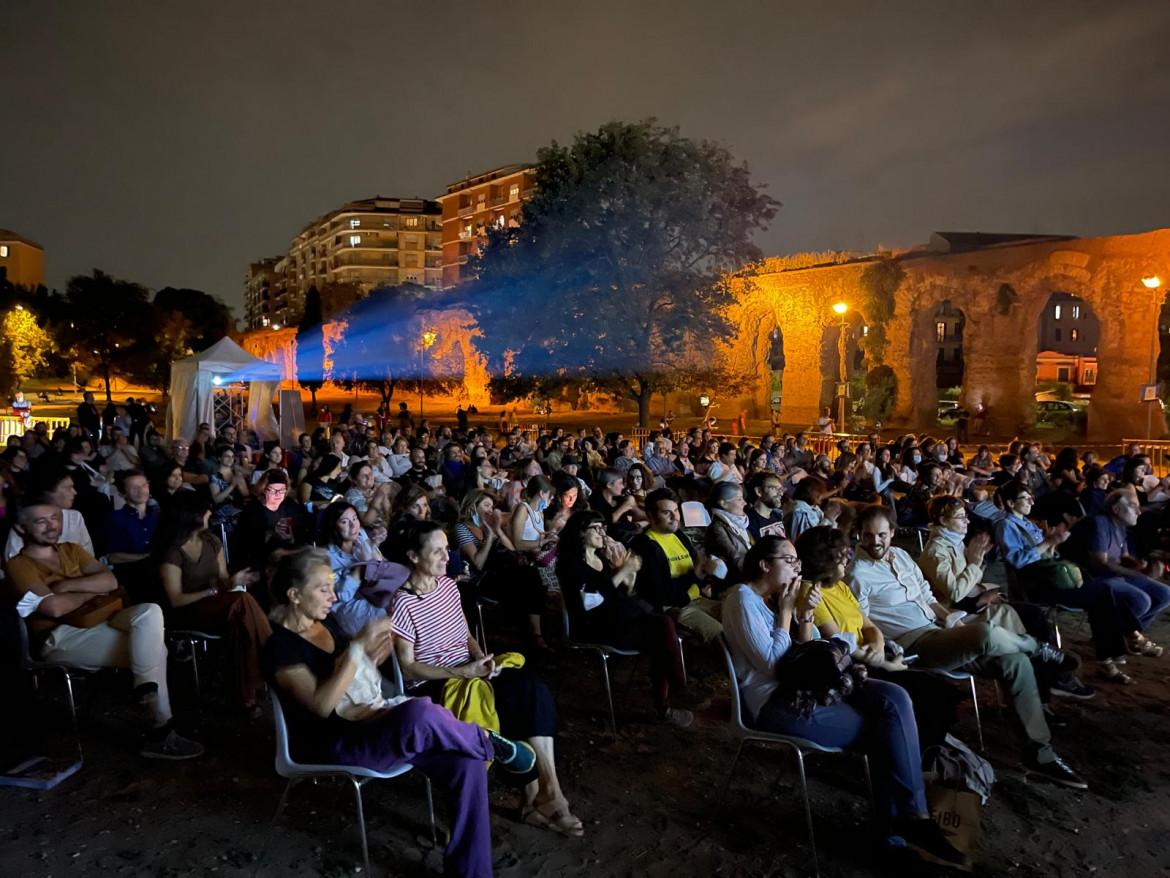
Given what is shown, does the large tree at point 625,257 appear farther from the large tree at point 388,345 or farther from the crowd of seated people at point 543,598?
the large tree at point 388,345

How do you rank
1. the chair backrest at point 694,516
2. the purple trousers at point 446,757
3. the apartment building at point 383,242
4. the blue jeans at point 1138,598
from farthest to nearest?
the apartment building at point 383,242
the chair backrest at point 694,516
the blue jeans at point 1138,598
the purple trousers at point 446,757

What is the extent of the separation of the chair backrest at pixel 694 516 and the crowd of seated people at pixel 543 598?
340 mm

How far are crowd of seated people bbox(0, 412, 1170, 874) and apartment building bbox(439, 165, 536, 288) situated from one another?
66583 millimetres

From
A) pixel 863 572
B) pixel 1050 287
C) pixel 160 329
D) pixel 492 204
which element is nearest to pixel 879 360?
pixel 1050 287

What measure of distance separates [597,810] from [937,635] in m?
1.87

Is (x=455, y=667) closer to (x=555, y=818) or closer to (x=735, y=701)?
(x=555, y=818)

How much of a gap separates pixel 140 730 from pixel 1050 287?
2882 centimetres

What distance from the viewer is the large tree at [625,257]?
19406mm

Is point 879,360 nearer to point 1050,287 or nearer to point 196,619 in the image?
point 1050,287

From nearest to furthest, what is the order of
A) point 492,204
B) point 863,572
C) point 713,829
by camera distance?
1. point 713,829
2. point 863,572
3. point 492,204

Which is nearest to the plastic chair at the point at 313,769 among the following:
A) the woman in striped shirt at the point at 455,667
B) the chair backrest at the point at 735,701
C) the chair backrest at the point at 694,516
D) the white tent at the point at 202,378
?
the woman in striped shirt at the point at 455,667

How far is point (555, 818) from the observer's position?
137 inches

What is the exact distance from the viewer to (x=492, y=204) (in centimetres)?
7512

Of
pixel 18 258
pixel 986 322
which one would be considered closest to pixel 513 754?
pixel 986 322
